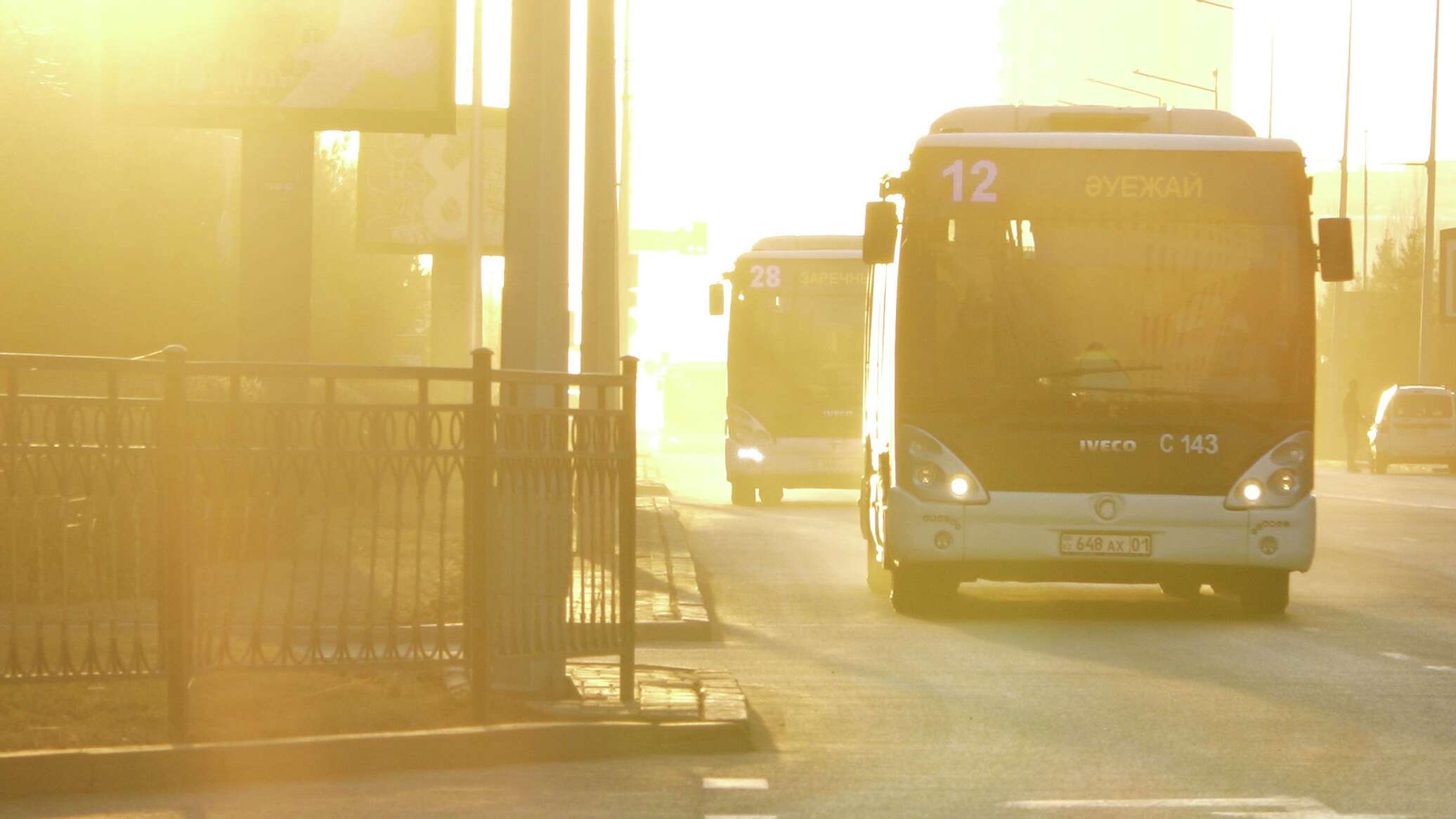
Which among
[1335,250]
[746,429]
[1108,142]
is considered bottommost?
[746,429]

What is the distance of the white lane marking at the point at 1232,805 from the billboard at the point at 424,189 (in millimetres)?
28984

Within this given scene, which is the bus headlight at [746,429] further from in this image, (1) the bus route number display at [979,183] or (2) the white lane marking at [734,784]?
(2) the white lane marking at [734,784]

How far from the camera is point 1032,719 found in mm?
10352

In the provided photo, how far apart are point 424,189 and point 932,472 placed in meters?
23.5

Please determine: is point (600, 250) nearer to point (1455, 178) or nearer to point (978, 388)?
point (978, 388)

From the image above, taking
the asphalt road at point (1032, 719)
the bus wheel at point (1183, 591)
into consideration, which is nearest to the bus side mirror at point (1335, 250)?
the asphalt road at point (1032, 719)

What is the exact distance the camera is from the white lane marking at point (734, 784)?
8484 millimetres

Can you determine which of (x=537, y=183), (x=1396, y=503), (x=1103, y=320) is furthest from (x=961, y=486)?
(x=1396, y=503)

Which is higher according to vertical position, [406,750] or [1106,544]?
[1106,544]

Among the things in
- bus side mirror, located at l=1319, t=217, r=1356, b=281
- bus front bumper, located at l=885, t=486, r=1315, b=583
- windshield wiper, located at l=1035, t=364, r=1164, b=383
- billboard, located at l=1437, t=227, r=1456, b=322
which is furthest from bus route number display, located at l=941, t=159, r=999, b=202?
billboard, located at l=1437, t=227, r=1456, b=322

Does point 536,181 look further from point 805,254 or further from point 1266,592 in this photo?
point 805,254

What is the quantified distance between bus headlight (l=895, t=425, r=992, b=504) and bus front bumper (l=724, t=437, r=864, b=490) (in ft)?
50.9

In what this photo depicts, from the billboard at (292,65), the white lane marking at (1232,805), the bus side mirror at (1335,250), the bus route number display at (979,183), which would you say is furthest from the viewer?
the billboard at (292,65)

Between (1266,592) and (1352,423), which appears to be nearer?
(1266,592)
